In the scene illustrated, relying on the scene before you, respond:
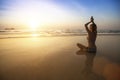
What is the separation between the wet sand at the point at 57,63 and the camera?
172 cm

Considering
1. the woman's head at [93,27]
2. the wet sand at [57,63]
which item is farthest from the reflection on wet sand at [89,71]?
the woman's head at [93,27]

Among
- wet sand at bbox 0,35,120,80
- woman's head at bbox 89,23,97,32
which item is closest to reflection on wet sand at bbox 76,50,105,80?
wet sand at bbox 0,35,120,80

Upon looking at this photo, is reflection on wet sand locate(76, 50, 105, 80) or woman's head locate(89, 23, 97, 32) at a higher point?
woman's head locate(89, 23, 97, 32)

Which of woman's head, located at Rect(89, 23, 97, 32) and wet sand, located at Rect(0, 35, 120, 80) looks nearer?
wet sand, located at Rect(0, 35, 120, 80)

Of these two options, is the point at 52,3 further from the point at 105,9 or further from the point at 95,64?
the point at 95,64

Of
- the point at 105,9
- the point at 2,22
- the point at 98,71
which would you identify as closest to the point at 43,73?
the point at 98,71

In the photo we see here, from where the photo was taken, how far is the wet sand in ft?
5.64

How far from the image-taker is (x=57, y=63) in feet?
6.72

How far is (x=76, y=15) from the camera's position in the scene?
8.43 feet

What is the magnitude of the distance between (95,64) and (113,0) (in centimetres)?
109

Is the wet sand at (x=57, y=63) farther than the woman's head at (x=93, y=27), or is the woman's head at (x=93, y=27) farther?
the woman's head at (x=93, y=27)

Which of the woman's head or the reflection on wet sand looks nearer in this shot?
the reflection on wet sand

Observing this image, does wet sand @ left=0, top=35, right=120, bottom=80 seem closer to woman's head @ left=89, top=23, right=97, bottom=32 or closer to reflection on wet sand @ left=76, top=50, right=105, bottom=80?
reflection on wet sand @ left=76, top=50, right=105, bottom=80

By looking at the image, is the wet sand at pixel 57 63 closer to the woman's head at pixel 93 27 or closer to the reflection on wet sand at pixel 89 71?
the reflection on wet sand at pixel 89 71
